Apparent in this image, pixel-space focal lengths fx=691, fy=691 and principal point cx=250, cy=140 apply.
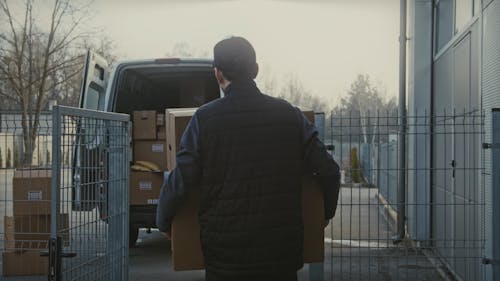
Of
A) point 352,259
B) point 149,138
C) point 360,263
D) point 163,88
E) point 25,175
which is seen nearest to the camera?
point 25,175

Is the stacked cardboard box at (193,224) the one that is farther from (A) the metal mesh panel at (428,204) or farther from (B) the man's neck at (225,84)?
(A) the metal mesh panel at (428,204)

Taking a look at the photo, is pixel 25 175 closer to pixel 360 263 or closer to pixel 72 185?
pixel 72 185

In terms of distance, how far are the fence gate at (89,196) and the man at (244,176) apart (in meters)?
1.03

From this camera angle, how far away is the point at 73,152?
401 centimetres

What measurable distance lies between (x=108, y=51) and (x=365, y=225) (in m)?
16.2

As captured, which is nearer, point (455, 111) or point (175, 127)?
point (175, 127)

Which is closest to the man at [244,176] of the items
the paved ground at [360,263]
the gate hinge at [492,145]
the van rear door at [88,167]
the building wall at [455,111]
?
the van rear door at [88,167]

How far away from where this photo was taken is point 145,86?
9562 millimetres

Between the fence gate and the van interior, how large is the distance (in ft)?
13.8

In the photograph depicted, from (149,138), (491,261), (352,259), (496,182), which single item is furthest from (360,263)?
(149,138)

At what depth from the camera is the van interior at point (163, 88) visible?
8828mm

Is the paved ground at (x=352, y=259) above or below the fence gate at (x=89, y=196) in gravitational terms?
below

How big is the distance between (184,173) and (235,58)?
524 millimetres

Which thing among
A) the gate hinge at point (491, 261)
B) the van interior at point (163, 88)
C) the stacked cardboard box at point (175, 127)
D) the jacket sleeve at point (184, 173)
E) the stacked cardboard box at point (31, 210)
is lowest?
the gate hinge at point (491, 261)
